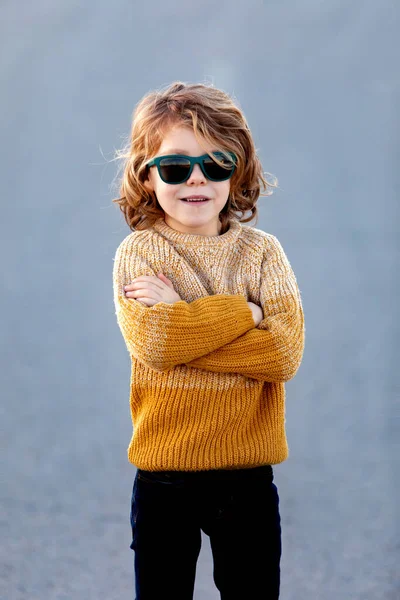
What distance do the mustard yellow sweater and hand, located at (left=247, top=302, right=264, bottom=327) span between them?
15mm

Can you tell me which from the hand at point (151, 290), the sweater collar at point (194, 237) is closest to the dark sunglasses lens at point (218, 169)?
the sweater collar at point (194, 237)

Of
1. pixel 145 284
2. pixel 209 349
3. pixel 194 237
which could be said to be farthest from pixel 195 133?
pixel 209 349

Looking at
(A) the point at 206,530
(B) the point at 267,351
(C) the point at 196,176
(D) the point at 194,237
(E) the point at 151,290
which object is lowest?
(A) the point at 206,530

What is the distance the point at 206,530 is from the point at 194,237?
0.67 m

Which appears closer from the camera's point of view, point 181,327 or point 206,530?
point 181,327

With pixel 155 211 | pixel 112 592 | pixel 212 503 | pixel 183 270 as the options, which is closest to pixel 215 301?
pixel 183 270

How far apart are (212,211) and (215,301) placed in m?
0.23

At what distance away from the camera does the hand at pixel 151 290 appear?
1882mm

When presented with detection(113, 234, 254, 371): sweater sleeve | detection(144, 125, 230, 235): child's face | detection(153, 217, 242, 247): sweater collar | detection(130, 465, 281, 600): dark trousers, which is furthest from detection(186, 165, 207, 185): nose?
detection(130, 465, 281, 600): dark trousers

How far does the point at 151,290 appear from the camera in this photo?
1.89m

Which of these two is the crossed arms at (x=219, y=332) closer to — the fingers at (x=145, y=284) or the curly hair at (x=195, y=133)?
the fingers at (x=145, y=284)

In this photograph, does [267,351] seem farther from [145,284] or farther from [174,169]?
[174,169]

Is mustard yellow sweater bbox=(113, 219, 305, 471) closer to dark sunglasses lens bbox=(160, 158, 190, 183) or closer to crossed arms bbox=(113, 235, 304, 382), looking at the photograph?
crossed arms bbox=(113, 235, 304, 382)

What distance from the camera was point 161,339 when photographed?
184cm
